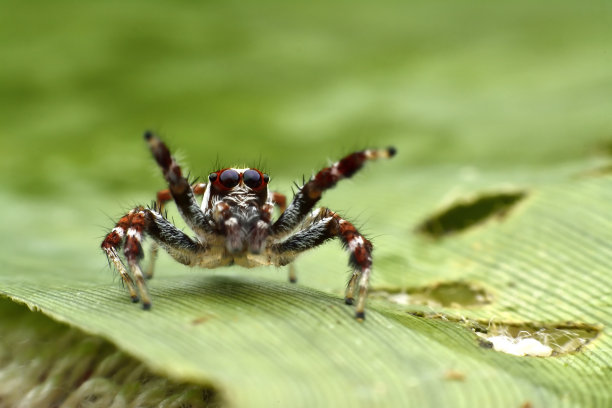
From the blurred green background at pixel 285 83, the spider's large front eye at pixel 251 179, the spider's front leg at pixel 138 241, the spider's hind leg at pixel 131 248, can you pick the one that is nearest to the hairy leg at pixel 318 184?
the spider's large front eye at pixel 251 179

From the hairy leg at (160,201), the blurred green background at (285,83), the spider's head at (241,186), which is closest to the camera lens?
the spider's head at (241,186)

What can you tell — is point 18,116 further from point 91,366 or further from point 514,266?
point 514,266

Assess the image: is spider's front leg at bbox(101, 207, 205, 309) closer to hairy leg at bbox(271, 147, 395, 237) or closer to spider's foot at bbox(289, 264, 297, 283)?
hairy leg at bbox(271, 147, 395, 237)

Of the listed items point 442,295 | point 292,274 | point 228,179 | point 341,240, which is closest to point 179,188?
point 228,179

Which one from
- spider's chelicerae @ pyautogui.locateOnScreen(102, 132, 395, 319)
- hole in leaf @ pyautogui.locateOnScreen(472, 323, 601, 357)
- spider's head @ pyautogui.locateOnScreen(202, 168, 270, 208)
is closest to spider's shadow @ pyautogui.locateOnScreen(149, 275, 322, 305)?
spider's chelicerae @ pyautogui.locateOnScreen(102, 132, 395, 319)

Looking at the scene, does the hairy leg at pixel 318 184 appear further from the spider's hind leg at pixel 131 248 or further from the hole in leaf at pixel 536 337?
the hole in leaf at pixel 536 337

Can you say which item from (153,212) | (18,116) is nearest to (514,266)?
(153,212)
